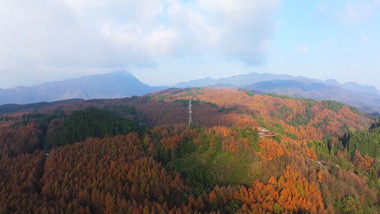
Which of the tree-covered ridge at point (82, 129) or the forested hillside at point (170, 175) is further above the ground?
the tree-covered ridge at point (82, 129)

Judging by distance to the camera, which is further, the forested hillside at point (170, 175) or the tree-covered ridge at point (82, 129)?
the tree-covered ridge at point (82, 129)

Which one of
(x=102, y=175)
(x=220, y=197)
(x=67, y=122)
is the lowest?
(x=220, y=197)

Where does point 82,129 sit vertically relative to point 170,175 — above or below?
above

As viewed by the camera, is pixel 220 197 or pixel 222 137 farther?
pixel 222 137

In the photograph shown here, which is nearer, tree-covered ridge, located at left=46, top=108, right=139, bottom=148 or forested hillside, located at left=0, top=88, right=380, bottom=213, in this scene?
forested hillside, located at left=0, top=88, right=380, bottom=213

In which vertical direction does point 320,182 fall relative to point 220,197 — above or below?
below

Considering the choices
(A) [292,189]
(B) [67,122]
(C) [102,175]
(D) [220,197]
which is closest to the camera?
(D) [220,197]

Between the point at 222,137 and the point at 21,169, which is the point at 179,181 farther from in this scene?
the point at 21,169

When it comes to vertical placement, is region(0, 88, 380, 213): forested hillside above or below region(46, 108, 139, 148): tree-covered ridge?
below

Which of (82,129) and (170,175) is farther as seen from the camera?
(82,129)

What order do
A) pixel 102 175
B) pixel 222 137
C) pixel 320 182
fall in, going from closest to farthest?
1. pixel 102 175
2. pixel 320 182
3. pixel 222 137

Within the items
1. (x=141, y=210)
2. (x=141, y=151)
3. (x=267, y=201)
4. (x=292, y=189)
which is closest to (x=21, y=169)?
(x=141, y=151)
